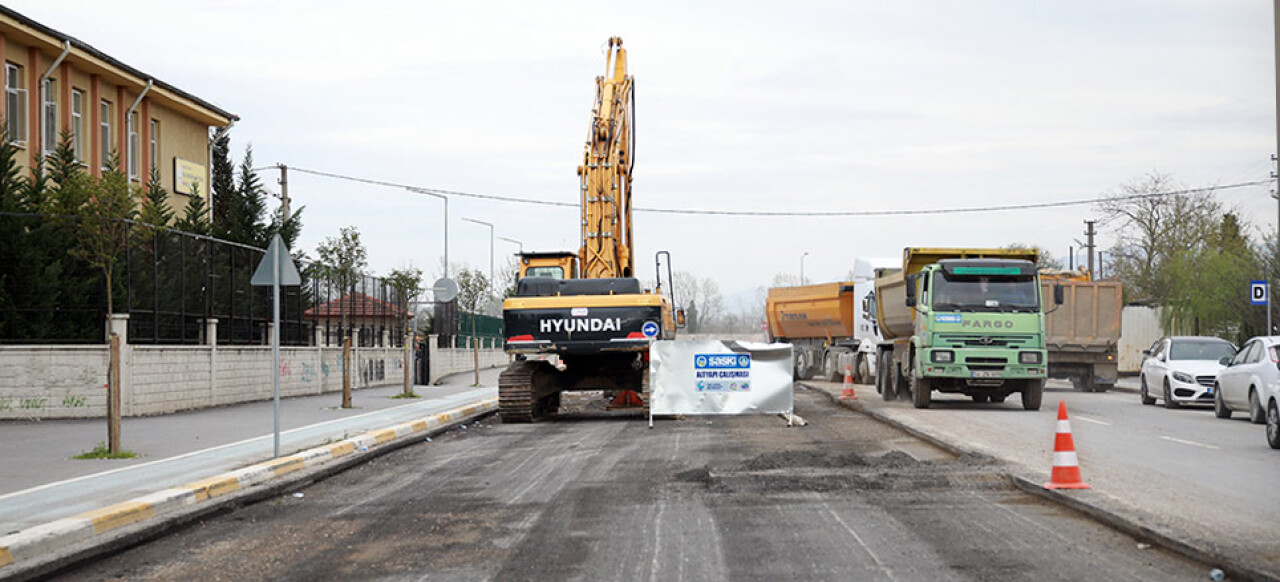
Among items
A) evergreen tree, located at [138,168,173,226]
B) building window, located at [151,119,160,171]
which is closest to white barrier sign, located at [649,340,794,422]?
evergreen tree, located at [138,168,173,226]

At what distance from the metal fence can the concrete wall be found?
0.79 metres

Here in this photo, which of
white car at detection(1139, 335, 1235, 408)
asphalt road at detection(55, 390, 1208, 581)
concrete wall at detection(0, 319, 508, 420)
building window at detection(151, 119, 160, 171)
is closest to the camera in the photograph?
asphalt road at detection(55, 390, 1208, 581)

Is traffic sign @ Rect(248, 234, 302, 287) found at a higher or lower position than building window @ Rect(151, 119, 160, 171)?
lower

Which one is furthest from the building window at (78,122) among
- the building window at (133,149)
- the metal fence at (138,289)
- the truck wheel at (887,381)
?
the truck wheel at (887,381)

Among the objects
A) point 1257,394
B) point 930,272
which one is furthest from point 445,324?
point 1257,394

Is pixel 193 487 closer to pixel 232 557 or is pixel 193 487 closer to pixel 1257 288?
pixel 232 557

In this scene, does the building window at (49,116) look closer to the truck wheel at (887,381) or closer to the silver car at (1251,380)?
the truck wheel at (887,381)

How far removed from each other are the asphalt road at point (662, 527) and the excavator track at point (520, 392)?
21.0ft

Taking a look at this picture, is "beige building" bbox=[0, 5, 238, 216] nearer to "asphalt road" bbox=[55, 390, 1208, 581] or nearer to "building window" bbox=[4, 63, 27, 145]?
"building window" bbox=[4, 63, 27, 145]

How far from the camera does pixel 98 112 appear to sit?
3272 centimetres

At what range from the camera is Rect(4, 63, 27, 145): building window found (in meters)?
28.6

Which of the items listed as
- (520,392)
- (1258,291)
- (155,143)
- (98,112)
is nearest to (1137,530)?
(520,392)

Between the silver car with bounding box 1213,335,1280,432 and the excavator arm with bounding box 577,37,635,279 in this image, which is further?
the excavator arm with bounding box 577,37,635,279

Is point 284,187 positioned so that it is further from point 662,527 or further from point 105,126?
point 662,527
